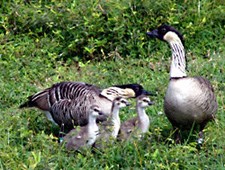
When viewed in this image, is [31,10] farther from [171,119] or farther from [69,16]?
[171,119]

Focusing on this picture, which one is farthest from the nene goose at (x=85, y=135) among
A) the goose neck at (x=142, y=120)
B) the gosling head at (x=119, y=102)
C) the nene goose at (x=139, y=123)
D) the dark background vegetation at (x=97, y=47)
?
the dark background vegetation at (x=97, y=47)

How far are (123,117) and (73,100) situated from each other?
0.75m

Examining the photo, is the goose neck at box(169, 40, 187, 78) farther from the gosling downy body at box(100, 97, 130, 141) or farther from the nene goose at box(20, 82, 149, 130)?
the nene goose at box(20, 82, 149, 130)

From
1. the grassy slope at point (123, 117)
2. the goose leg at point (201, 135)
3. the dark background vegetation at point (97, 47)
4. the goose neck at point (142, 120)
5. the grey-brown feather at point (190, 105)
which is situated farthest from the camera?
the dark background vegetation at point (97, 47)

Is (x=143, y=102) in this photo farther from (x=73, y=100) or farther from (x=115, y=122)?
(x=73, y=100)

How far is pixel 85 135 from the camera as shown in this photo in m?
7.62

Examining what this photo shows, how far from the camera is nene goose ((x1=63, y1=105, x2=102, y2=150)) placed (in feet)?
24.9

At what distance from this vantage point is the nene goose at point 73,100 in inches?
321

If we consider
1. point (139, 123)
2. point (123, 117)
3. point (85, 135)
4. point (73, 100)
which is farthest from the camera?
point (123, 117)

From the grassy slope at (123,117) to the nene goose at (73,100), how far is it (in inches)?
9.9

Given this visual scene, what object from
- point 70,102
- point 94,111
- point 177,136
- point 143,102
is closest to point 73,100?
point 70,102

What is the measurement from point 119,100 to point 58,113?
2.94 feet

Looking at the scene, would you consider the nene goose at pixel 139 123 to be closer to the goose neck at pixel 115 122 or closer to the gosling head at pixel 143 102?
the gosling head at pixel 143 102

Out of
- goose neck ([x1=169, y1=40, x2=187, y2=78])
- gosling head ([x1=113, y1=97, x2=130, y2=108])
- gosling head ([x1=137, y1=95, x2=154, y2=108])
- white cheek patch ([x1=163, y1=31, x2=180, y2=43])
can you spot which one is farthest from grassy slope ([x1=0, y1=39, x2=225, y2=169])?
white cheek patch ([x1=163, y1=31, x2=180, y2=43])
